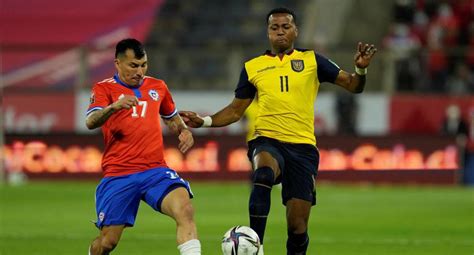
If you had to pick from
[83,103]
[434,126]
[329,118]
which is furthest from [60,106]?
[434,126]

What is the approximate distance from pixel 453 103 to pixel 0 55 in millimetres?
10449

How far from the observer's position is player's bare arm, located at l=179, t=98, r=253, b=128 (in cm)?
1132

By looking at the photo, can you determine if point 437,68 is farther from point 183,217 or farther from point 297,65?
point 183,217

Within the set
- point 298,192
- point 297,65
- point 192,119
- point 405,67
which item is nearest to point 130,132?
point 192,119

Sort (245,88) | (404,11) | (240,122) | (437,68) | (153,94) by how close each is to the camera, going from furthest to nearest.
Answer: (404,11)
(437,68)
(240,122)
(245,88)
(153,94)

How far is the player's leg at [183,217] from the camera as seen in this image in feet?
31.0

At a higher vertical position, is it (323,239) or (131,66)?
(131,66)

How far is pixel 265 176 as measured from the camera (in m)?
10.5

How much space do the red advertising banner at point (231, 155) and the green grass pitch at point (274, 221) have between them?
454 mm

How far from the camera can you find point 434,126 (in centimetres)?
2823

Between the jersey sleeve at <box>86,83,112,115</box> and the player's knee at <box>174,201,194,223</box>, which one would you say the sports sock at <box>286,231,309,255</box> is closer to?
the player's knee at <box>174,201,194,223</box>

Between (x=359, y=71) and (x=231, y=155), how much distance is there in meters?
16.5

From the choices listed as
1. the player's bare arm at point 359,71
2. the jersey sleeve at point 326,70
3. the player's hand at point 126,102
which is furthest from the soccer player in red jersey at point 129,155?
the player's bare arm at point 359,71

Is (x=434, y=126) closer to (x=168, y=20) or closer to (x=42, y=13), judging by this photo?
(x=168, y=20)
